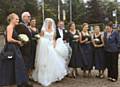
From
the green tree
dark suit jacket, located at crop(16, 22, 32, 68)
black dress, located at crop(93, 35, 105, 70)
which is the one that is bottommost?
the green tree

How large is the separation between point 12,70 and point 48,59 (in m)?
2.01

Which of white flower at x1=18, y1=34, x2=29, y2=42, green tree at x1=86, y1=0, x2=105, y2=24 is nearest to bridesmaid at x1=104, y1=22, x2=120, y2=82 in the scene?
white flower at x1=18, y1=34, x2=29, y2=42

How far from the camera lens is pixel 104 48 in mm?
11328

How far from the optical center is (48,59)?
1042 cm

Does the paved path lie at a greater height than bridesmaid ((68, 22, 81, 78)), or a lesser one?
lesser

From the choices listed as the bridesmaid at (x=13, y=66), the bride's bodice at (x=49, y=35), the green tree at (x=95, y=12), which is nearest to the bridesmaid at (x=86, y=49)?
the bride's bodice at (x=49, y=35)

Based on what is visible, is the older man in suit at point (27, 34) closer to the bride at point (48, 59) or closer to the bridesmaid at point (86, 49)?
the bride at point (48, 59)

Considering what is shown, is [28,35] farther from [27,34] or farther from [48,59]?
[48,59]

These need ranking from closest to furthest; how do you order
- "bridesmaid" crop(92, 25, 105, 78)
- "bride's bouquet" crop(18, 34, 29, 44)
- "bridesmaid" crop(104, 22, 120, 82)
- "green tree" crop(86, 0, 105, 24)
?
1. "bride's bouquet" crop(18, 34, 29, 44)
2. "bridesmaid" crop(104, 22, 120, 82)
3. "bridesmaid" crop(92, 25, 105, 78)
4. "green tree" crop(86, 0, 105, 24)

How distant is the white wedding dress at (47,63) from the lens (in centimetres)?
1038

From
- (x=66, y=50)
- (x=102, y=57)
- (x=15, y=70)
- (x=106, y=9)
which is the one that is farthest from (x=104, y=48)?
(x=106, y=9)

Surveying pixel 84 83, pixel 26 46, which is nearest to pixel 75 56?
pixel 84 83

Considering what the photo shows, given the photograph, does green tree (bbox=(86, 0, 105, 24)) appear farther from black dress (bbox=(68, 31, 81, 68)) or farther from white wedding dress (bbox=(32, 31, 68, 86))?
white wedding dress (bbox=(32, 31, 68, 86))

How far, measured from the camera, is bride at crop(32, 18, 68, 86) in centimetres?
1038
